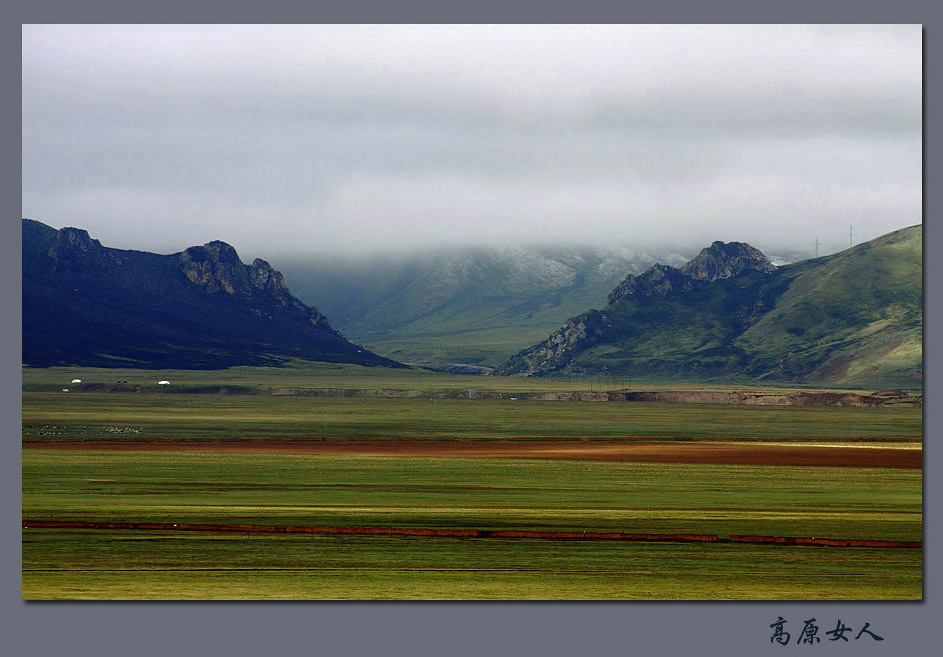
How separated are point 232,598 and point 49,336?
500 ft

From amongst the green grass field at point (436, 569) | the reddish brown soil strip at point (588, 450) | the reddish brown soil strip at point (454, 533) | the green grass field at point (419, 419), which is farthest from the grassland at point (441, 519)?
the green grass field at point (419, 419)

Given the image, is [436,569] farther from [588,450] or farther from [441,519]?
[588,450]

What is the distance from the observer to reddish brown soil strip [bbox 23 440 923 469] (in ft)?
185

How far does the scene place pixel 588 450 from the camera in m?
62.9

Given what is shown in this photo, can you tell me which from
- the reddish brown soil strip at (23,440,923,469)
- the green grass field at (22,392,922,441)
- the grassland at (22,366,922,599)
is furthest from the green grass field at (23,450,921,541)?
the green grass field at (22,392,922,441)

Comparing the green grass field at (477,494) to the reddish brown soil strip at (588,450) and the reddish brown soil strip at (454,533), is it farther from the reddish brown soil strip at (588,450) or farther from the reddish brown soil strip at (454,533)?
the reddish brown soil strip at (588,450)

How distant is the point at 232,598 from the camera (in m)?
29.4

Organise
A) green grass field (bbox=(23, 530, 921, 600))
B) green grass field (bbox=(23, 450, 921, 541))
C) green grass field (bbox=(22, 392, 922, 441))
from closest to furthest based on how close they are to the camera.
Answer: green grass field (bbox=(23, 530, 921, 600)), green grass field (bbox=(23, 450, 921, 541)), green grass field (bbox=(22, 392, 922, 441))

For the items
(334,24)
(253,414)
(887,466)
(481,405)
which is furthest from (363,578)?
(481,405)

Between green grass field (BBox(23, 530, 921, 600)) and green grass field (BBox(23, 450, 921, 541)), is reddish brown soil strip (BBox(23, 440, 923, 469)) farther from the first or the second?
green grass field (BBox(23, 530, 921, 600))

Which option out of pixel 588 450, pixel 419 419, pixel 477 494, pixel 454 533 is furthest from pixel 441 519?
pixel 419 419

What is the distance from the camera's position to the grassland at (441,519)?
30406mm

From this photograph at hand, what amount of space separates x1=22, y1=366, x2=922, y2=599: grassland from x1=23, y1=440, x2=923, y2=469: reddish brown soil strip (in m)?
1.30

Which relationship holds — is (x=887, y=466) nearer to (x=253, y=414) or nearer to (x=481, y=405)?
(x=253, y=414)
